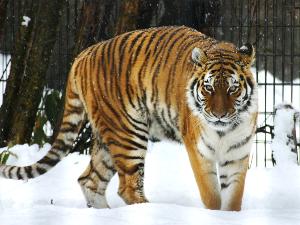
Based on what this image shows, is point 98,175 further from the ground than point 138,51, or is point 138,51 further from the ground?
point 138,51

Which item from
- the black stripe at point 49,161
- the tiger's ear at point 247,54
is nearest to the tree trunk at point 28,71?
the black stripe at point 49,161

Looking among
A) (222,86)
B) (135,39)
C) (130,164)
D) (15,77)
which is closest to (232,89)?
(222,86)

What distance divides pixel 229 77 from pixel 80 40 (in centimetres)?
282

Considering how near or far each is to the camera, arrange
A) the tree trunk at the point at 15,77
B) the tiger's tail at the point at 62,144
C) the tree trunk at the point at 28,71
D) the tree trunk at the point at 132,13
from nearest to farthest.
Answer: the tiger's tail at the point at 62,144, the tree trunk at the point at 28,71, the tree trunk at the point at 132,13, the tree trunk at the point at 15,77

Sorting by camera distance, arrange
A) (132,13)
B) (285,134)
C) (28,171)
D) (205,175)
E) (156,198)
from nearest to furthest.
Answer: (205,175)
(28,171)
(156,198)
(285,134)
(132,13)

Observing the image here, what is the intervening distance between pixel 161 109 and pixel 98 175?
66cm

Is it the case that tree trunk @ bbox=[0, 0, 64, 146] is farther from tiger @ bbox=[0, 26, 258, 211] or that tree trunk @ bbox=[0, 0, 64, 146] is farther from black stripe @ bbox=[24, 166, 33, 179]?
black stripe @ bbox=[24, 166, 33, 179]

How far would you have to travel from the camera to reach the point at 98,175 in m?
5.72

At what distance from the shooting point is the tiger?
16.1 feet

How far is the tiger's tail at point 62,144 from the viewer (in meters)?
5.26

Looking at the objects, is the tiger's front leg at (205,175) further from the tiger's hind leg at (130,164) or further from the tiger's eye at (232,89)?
the tiger's hind leg at (130,164)

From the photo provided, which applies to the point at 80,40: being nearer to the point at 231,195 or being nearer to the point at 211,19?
the point at 211,19

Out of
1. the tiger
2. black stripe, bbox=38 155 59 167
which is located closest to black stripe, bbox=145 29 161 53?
the tiger

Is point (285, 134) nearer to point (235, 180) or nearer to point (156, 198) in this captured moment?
point (156, 198)
